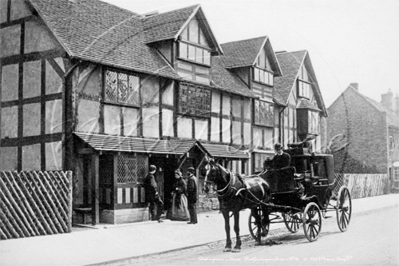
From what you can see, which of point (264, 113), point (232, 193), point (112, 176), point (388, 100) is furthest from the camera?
point (388, 100)

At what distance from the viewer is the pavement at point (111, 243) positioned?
29.0 ft

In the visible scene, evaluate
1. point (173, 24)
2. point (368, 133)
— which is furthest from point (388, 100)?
point (173, 24)

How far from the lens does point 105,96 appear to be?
15719mm

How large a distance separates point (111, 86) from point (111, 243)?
6887mm

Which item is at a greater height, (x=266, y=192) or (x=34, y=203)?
(x=266, y=192)

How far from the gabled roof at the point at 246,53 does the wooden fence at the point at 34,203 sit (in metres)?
13.6

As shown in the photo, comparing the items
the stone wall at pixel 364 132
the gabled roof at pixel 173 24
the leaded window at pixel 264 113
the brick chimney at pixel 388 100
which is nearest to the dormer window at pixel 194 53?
the gabled roof at pixel 173 24

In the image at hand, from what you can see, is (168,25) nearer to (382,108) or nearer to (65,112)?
(65,112)

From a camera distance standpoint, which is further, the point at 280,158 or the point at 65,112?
the point at 65,112

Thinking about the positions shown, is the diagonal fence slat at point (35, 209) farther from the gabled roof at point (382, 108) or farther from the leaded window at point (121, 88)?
the gabled roof at point (382, 108)

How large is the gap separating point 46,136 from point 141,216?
441cm

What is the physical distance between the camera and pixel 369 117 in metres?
36.4

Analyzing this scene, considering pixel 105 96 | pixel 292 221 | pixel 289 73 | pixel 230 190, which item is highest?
pixel 289 73

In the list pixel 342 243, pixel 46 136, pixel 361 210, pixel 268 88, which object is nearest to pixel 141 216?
pixel 46 136
